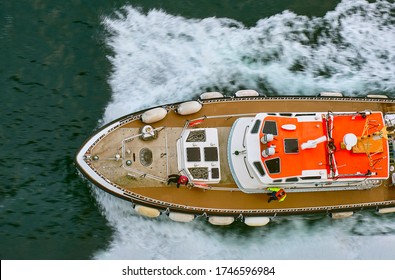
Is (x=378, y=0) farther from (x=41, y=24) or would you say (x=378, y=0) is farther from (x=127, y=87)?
(x=41, y=24)

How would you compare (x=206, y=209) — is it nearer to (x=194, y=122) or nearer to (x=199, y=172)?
(x=199, y=172)

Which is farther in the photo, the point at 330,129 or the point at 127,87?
the point at 127,87

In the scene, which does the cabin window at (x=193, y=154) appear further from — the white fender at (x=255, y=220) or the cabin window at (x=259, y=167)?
the white fender at (x=255, y=220)

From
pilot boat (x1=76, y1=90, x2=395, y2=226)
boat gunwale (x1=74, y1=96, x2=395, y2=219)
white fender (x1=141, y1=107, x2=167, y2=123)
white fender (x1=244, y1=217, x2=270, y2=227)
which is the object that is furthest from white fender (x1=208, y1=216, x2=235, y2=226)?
white fender (x1=141, y1=107, x2=167, y2=123)

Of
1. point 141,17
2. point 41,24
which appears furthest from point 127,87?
point 41,24

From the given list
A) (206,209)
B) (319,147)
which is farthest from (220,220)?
(319,147)

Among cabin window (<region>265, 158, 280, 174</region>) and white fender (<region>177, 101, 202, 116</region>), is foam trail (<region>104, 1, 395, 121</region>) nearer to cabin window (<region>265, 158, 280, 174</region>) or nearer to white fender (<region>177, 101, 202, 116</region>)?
white fender (<region>177, 101, 202, 116</region>)
